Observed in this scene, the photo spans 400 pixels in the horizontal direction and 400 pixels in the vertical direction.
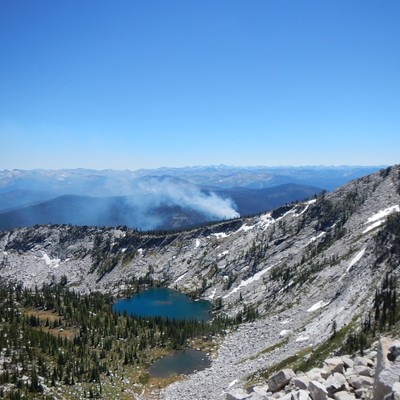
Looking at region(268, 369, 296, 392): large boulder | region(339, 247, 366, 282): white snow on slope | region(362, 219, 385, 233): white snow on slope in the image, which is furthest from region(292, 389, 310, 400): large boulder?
region(362, 219, 385, 233): white snow on slope

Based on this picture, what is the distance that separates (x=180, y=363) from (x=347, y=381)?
93.2 m

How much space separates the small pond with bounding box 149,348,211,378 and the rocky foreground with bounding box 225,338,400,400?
253 feet

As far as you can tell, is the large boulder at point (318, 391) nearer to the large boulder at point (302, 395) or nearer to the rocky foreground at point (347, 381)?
the rocky foreground at point (347, 381)

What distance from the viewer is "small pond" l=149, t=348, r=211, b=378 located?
346ft

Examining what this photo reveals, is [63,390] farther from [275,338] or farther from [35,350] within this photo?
[275,338]

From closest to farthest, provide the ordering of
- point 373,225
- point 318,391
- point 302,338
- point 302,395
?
point 318,391
point 302,395
point 302,338
point 373,225

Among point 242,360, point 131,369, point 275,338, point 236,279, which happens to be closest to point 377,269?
point 275,338

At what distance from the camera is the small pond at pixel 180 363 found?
106 m

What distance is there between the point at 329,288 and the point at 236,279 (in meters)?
82.9

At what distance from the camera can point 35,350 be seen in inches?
4122

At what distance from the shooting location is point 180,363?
4451 inches

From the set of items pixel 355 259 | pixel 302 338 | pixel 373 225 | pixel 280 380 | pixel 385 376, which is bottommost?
pixel 302 338

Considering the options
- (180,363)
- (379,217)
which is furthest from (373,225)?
(180,363)

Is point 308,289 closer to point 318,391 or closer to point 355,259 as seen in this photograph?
point 355,259
